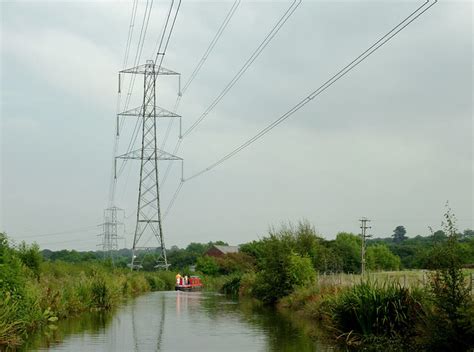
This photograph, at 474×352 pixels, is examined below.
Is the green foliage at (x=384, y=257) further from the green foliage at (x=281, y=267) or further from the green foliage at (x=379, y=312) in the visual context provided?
the green foliage at (x=379, y=312)

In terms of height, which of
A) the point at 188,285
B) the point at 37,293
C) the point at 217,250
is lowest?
the point at 188,285

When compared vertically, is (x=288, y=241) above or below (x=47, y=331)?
above

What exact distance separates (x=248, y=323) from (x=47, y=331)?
9.64 metres

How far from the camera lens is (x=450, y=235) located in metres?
16.5

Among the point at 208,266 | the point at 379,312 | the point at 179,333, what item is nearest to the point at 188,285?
the point at 208,266

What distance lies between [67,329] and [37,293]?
6.64ft

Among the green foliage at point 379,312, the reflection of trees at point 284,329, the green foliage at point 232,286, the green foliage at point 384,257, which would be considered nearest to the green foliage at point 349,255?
the green foliage at point 384,257

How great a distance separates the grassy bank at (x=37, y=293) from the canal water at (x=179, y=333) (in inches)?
26.0

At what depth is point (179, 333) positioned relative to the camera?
2458 centimetres

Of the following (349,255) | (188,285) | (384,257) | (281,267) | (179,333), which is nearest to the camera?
(179,333)

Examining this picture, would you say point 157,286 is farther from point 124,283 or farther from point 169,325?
point 169,325

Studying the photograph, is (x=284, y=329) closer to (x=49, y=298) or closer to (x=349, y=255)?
(x=49, y=298)

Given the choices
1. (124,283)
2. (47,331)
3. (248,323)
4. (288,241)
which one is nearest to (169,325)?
(248,323)

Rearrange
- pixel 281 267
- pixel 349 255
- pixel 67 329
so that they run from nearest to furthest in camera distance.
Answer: pixel 67 329 → pixel 281 267 → pixel 349 255
